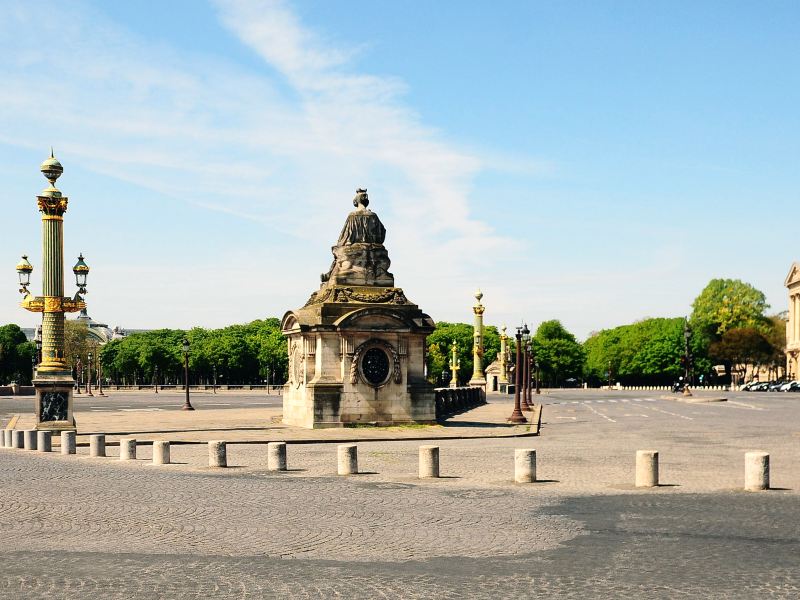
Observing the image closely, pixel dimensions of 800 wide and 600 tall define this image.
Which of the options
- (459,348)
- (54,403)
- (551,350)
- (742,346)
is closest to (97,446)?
(54,403)

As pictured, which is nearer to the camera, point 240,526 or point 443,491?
point 240,526

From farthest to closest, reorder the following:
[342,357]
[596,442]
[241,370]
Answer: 1. [241,370]
2. [342,357]
3. [596,442]

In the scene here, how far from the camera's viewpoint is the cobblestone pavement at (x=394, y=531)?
10.3 m

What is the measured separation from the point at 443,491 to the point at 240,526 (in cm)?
493

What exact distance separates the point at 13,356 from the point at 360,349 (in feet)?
492

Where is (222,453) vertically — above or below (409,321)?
below

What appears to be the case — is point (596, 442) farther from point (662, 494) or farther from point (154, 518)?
point (154, 518)

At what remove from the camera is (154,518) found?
48.2ft

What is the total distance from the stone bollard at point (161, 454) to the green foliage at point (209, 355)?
125076mm

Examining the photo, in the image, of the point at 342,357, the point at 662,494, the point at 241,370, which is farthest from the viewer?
the point at 241,370

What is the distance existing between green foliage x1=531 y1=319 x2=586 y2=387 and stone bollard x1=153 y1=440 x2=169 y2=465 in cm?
15054

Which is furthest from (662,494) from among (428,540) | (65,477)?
(65,477)

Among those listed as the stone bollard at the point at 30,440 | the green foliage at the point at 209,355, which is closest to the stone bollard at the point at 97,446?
the stone bollard at the point at 30,440

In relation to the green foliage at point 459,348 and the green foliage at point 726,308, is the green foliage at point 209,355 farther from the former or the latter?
the green foliage at point 726,308
